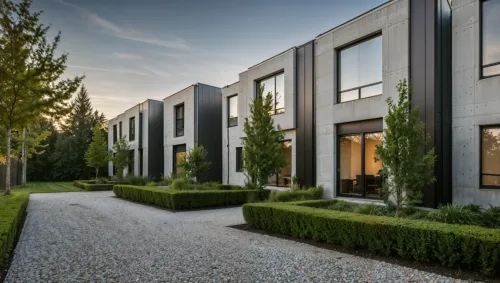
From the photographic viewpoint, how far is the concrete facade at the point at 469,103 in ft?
29.2

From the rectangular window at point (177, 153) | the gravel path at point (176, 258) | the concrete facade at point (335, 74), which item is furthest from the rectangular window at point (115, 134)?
the concrete facade at point (335, 74)

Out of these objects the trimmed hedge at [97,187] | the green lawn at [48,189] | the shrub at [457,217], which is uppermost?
the shrub at [457,217]

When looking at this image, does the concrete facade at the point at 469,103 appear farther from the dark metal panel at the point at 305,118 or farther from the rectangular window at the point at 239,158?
the rectangular window at the point at 239,158

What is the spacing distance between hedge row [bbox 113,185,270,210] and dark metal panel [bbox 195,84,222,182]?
22.4ft

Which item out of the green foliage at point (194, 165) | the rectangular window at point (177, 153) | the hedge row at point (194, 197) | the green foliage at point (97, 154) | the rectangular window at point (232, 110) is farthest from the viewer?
the green foliage at point (97, 154)

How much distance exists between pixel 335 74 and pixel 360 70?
1.07 m

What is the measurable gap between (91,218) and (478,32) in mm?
12991

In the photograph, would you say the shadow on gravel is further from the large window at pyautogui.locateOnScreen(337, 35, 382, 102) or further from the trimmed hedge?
the trimmed hedge

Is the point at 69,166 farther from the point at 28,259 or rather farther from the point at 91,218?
the point at 28,259

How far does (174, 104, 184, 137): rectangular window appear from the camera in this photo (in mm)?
22934

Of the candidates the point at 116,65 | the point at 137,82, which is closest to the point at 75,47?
the point at 116,65

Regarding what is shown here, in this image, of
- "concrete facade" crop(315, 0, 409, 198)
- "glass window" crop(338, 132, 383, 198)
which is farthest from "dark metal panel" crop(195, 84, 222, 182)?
"glass window" crop(338, 132, 383, 198)

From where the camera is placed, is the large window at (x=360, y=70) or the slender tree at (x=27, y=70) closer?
the large window at (x=360, y=70)

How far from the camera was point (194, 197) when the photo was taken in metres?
11.9
